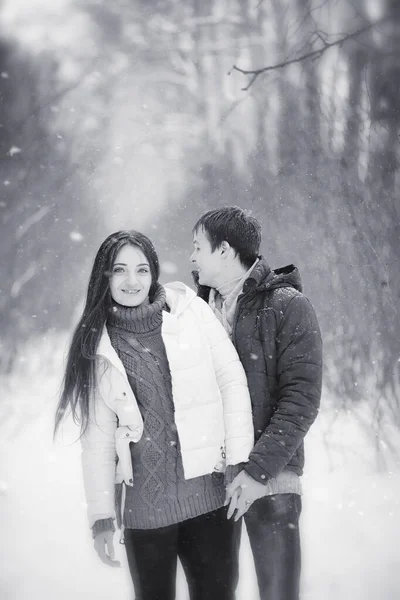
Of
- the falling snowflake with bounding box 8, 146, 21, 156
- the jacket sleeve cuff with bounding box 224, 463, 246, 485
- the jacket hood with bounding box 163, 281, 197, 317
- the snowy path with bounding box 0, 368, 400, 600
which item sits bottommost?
the snowy path with bounding box 0, 368, 400, 600

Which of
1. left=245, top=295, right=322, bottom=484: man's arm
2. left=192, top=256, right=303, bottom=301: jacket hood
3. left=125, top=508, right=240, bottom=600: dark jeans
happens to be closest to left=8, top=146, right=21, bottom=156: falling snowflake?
left=192, top=256, right=303, bottom=301: jacket hood

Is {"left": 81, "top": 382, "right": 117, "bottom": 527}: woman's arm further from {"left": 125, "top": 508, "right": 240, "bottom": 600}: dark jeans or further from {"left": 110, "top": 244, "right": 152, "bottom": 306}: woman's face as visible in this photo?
{"left": 110, "top": 244, "right": 152, "bottom": 306}: woman's face

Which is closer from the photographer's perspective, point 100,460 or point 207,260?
point 100,460

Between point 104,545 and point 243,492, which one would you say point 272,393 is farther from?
point 104,545

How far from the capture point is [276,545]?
1467mm

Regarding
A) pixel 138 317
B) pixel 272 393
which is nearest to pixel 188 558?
pixel 272 393

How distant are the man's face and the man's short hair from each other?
14 millimetres

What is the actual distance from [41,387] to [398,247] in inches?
110

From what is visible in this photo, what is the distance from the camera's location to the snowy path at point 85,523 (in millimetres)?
2486

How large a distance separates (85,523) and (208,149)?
2727 millimetres

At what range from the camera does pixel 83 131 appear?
14.5 ft

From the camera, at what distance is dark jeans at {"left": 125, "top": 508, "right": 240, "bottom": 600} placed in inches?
56.6

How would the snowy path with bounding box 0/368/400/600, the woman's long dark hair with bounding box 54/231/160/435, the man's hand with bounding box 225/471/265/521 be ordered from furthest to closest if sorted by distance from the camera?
the snowy path with bounding box 0/368/400/600 < the woman's long dark hair with bounding box 54/231/160/435 < the man's hand with bounding box 225/471/265/521

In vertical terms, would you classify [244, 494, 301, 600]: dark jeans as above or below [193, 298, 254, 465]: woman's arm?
below
